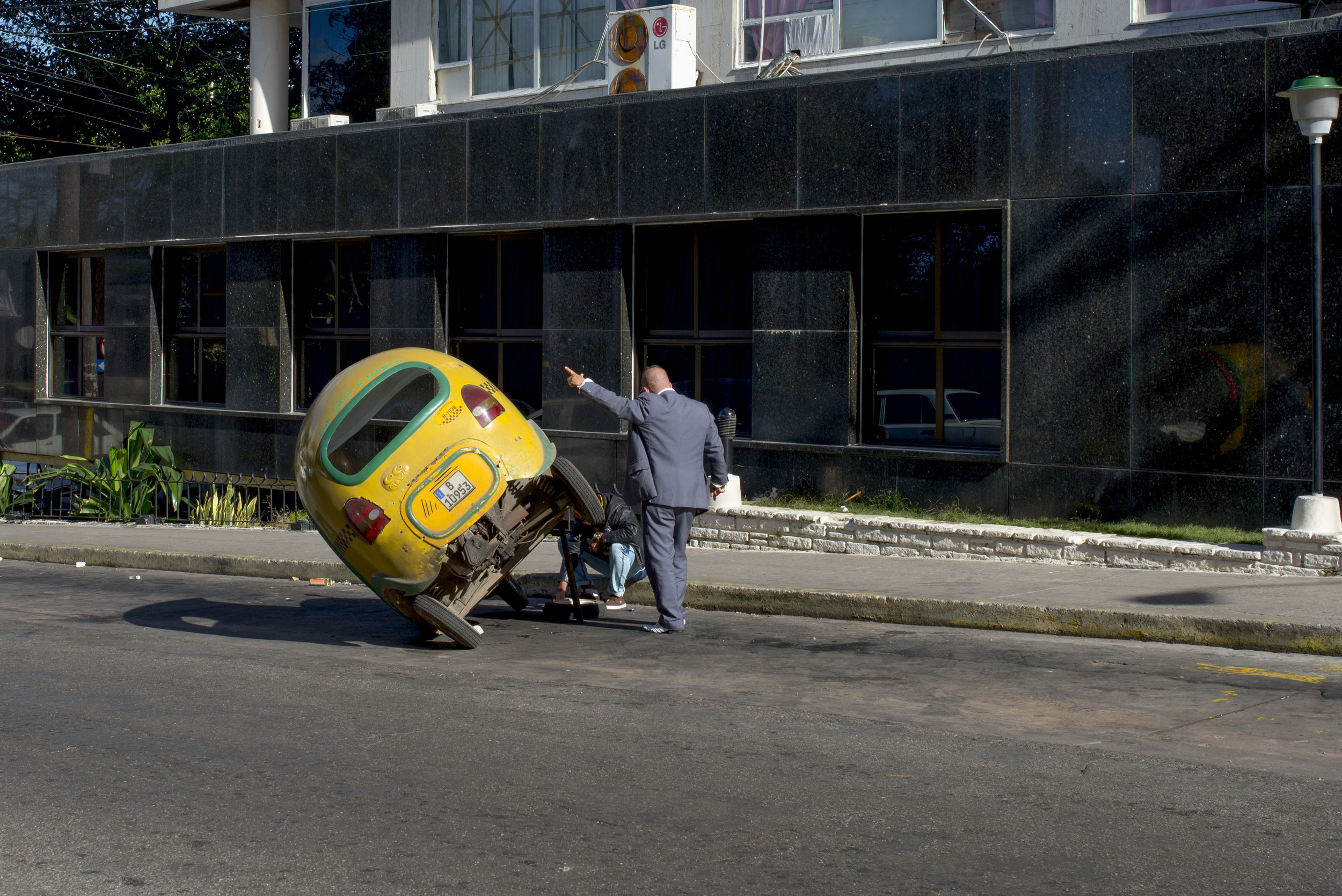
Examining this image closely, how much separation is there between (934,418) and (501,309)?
19.5 feet

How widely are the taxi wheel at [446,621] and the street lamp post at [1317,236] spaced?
6.12m


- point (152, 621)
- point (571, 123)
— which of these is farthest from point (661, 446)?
point (571, 123)

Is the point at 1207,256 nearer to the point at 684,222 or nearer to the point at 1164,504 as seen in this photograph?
the point at 1164,504

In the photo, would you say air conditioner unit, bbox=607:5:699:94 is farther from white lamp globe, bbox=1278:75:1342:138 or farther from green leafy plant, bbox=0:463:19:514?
green leafy plant, bbox=0:463:19:514

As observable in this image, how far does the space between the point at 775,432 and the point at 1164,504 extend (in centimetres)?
398

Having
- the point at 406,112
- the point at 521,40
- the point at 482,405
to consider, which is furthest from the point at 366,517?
the point at 521,40

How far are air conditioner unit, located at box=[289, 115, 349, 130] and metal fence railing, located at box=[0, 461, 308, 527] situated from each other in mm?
4840

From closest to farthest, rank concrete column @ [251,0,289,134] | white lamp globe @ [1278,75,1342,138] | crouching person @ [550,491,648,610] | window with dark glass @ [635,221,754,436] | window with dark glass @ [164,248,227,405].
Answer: crouching person @ [550,491,648,610] → white lamp globe @ [1278,75,1342,138] → window with dark glass @ [635,221,754,436] → window with dark glass @ [164,248,227,405] → concrete column @ [251,0,289,134]

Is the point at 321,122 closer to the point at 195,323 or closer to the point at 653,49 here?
the point at 195,323

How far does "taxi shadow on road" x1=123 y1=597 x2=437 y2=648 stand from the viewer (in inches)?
379

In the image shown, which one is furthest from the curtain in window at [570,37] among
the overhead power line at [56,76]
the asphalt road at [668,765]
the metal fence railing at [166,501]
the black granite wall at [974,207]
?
the overhead power line at [56,76]

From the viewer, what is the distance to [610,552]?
34.1ft

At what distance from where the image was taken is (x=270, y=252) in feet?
61.9

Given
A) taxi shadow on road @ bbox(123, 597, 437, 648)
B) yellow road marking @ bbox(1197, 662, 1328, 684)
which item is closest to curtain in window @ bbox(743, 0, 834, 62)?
taxi shadow on road @ bbox(123, 597, 437, 648)
